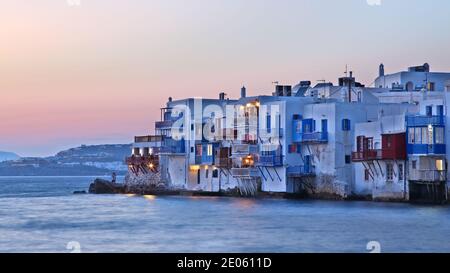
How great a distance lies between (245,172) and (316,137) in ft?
27.2

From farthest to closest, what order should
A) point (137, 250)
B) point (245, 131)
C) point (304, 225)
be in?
point (245, 131)
point (304, 225)
point (137, 250)

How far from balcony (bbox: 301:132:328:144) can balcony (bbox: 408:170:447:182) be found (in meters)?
8.79

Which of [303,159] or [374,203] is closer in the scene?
[374,203]

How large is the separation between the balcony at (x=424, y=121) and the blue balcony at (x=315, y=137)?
8.09 metres

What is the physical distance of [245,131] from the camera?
2430 inches

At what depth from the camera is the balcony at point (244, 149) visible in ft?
199

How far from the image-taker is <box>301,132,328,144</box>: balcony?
54500 millimetres

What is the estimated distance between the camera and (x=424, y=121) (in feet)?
152

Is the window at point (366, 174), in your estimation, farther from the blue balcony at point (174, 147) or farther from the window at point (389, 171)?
the blue balcony at point (174, 147)

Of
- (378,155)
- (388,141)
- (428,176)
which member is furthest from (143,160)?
(428,176)

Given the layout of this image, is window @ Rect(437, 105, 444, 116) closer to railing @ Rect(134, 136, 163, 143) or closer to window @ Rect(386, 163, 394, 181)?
window @ Rect(386, 163, 394, 181)
